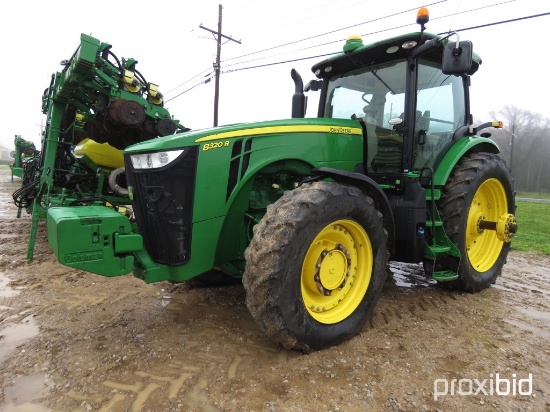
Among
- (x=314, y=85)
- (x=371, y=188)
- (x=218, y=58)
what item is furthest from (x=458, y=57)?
(x=218, y=58)

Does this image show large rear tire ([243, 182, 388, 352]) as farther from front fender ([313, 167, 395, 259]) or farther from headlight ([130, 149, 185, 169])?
headlight ([130, 149, 185, 169])

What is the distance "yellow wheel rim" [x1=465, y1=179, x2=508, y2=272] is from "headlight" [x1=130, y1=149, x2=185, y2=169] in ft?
10.7

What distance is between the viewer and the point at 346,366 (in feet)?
8.39

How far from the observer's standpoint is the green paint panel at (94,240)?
2.38 metres

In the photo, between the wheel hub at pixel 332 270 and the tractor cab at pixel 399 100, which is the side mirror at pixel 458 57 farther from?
the wheel hub at pixel 332 270

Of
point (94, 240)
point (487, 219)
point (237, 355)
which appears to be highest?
point (487, 219)

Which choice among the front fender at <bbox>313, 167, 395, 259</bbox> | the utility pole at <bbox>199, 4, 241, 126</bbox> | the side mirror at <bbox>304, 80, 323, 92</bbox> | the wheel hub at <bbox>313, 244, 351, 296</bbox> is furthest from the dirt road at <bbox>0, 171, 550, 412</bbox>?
the utility pole at <bbox>199, 4, 241, 126</bbox>

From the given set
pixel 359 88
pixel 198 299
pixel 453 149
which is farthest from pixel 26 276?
pixel 453 149

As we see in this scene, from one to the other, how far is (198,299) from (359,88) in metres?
2.71

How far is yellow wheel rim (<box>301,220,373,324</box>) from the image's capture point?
111 inches

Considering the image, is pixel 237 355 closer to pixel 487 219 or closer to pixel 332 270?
pixel 332 270

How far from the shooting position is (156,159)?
2697 mm

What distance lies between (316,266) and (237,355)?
2.69 ft

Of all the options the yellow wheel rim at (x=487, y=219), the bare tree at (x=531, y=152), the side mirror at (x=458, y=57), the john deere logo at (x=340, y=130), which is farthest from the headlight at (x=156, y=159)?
the bare tree at (x=531, y=152)
